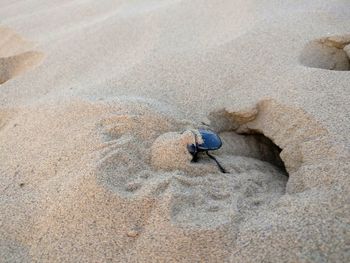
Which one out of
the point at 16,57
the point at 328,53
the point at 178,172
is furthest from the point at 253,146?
the point at 16,57

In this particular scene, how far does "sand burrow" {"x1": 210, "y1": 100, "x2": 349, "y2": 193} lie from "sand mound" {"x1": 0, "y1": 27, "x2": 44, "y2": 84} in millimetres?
1629

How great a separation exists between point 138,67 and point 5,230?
126 centimetres

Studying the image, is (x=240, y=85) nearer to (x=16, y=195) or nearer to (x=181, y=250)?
(x=181, y=250)

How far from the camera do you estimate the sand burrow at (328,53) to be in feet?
7.04

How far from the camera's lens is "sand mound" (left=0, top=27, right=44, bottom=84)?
9.22ft

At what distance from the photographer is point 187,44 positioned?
8.29 feet

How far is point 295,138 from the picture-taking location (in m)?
1.63

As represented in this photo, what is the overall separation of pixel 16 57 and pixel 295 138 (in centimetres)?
228

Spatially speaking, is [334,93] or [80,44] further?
[80,44]

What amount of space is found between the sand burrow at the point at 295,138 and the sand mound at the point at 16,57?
64.1 inches

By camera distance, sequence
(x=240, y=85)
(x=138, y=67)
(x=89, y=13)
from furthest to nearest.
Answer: (x=89, y=13)
(x=138, y=67)
(x=240, y=85)

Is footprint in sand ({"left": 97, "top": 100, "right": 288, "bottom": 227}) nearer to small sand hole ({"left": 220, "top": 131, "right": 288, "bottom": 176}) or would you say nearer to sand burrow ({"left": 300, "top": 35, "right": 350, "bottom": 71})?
small sand hole ({"left": 220, "top": 131, "right": 288, "bottom": 176})

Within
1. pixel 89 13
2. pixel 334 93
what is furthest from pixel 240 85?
pixel 89 13

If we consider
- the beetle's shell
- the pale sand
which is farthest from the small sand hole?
the beetle's shell
